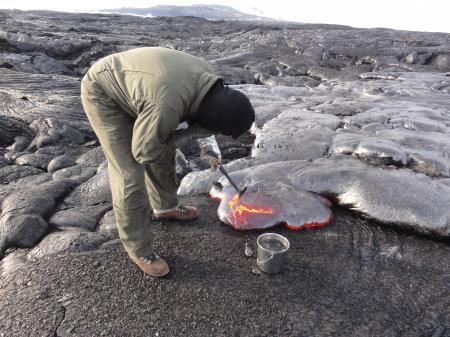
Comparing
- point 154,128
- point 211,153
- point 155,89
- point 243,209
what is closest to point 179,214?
point 243,209

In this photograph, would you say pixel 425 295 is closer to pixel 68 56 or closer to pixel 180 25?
pixel 68 56

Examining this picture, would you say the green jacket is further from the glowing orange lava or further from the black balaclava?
the glowing orange lava

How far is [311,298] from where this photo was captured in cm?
255

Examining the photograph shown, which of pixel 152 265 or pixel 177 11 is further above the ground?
pixel 152 265

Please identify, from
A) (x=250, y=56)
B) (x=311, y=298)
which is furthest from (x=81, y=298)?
(x=250, y=56)

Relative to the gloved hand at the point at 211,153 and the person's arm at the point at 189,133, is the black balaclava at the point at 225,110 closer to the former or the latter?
the person's arm at the point at 189,133

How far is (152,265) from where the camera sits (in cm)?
267

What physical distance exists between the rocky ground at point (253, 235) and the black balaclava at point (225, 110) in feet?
3.81

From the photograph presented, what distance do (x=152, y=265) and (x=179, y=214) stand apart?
80cm

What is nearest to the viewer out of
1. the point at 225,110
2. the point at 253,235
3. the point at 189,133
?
the point at 225,110

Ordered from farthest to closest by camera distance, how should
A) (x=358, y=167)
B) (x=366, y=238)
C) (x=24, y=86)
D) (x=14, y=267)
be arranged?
1. (x=24, y=86)
2. (x=358, y=167)
3. (x=366, y=238)
4. (x=14, y=267)

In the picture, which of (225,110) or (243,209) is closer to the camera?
(225,110)

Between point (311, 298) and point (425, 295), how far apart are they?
0.86 metres

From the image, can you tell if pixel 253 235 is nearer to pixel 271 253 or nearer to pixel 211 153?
pixel 271 253
